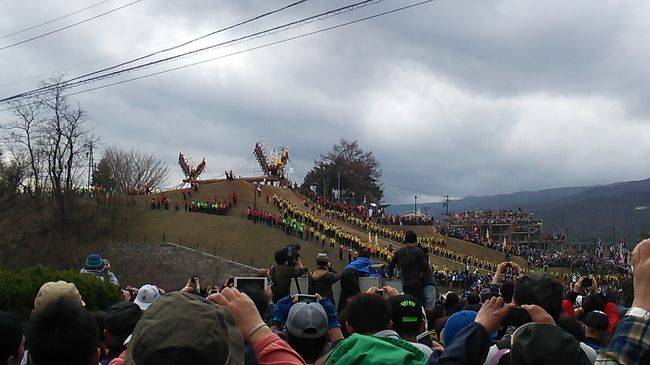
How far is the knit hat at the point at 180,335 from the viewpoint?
2039mm

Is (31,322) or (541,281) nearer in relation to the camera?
(31,322)

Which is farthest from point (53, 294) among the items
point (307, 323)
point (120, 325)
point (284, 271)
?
point (284, 271)

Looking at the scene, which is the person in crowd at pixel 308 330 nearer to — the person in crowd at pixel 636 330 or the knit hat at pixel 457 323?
the knit hat at pixel 457 323

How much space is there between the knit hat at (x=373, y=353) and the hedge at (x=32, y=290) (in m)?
10.3

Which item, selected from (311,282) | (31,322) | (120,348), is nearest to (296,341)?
(120,348)

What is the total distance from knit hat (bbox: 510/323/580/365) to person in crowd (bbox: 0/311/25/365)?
7.68ft

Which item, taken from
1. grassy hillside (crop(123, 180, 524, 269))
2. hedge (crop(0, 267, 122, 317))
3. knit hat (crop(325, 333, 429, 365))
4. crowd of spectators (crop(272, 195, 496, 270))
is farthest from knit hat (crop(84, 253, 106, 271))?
crowd of spectators (crop(272, 195, 496, 270))

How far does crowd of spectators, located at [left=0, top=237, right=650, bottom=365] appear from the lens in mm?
2100

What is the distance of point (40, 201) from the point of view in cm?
5306

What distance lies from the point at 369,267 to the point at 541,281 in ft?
12.8

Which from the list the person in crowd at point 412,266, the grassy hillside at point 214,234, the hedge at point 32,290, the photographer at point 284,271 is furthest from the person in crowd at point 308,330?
the grassy hillside at point 214,234

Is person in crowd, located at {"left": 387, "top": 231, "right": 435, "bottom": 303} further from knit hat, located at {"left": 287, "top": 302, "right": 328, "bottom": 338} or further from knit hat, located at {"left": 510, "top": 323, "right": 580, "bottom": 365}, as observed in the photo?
knit hat, located at {"left": 510, "top": 323, "right": 580, "bottom": 365}

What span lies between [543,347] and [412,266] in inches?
262

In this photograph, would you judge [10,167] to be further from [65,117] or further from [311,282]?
[311,282]
